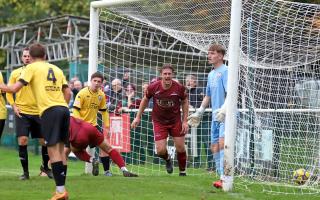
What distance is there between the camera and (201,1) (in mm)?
12453

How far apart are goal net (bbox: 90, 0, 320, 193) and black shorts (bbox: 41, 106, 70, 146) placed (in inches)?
117

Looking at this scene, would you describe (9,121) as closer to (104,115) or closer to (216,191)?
(104,115)

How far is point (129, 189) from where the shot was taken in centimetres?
1027

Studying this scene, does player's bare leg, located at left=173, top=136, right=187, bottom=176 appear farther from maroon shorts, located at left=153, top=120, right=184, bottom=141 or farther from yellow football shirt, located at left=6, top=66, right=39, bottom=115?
yellow football shirt, located at left=6, top=66, right=39, bottom=115

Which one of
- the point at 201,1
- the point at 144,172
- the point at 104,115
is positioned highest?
the point at 201,1

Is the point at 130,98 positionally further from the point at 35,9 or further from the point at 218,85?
the point at 35,9

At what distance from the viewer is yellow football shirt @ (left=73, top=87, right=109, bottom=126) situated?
12750mm

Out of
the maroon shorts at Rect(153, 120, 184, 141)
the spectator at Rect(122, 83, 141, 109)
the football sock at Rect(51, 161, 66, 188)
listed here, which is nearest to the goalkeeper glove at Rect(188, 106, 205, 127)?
the maroon shorts at Rect(153, 120, 184, 141)

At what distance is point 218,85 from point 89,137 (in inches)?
93.3

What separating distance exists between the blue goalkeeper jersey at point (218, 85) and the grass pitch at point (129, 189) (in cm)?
129

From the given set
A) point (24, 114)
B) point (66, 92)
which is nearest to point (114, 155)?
point (24, 114)

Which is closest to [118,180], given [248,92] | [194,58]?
[248,92]

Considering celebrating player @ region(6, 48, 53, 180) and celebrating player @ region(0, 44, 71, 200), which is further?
celebrating player @ region(6, 48, 53, 180)

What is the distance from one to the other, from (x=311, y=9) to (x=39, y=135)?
192 inches
